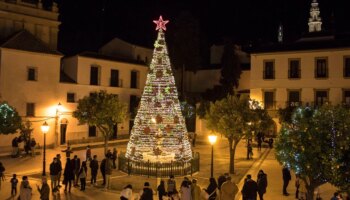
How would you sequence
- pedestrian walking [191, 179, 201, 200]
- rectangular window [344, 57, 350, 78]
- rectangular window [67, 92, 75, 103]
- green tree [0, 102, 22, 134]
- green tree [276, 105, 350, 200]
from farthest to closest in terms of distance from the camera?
rectangular window [67, 92, 75, 103]
rectangular window [344, 57, 350, 78]
green tree [0, 102, 22, 134]
pedestrian walking [191, 179, 201, 200]
green tree [276, 105, 350, 200]

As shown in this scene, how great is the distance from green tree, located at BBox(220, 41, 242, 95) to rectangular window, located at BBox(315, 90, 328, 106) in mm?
10805

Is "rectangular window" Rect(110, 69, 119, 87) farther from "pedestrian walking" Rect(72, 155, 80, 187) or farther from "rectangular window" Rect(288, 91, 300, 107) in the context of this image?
"pedestrian walking" Rect(72, 155, 80, 187)

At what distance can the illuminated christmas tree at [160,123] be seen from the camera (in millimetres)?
19750

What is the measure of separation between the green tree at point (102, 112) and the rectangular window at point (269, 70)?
53.4 feet

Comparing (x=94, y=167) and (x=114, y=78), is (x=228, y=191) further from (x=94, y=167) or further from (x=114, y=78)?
(x=114, y=78)

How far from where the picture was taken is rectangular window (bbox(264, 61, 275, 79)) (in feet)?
123

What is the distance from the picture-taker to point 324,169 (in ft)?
36.9

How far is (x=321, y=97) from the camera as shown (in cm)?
3509

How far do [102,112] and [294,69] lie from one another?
1951 centimetres

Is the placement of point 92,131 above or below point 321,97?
below

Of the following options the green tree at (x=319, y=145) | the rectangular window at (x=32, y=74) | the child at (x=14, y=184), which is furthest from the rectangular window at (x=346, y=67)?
the child at (x=14, y=184)

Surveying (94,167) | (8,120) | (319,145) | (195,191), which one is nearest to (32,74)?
(8,120)

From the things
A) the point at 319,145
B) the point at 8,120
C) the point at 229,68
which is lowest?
the point at 319,145

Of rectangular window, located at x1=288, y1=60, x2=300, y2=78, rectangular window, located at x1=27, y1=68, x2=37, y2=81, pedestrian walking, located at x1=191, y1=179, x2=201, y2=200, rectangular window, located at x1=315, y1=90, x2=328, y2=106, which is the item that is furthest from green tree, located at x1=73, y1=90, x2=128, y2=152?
rectangular window, located at x1=315, y1=90, x2=328, y2=106
